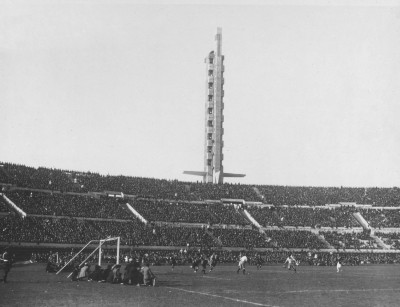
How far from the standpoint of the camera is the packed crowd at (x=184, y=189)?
201 ft

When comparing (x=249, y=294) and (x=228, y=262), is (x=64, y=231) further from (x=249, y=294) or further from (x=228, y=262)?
(x=249, y=294)

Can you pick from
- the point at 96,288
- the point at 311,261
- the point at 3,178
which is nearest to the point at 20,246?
the point at 3,178

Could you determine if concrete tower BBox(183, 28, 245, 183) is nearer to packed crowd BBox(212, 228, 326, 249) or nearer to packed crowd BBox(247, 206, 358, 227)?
packed crowd BBox(247, 206, 358, 227)

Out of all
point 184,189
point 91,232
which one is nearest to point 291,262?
point 91,232

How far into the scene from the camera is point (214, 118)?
76562 millimetres

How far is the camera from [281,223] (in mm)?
67750

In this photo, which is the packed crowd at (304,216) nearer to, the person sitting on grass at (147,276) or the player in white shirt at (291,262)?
the player in white shirt at (291,262)

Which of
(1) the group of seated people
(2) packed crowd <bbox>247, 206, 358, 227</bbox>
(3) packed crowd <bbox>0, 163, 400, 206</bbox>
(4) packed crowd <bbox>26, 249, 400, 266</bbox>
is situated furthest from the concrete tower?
(1) the group of seated people

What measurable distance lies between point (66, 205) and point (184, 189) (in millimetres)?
19023

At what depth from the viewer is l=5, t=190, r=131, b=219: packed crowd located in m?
54.8

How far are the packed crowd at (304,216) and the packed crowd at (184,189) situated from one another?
2274 millimetres

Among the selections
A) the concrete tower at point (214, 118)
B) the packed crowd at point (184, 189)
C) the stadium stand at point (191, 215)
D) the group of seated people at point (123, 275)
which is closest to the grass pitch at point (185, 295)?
the group of seated people at point (123, 275)

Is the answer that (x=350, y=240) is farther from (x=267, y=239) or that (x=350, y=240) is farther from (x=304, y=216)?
Result: (x=267, y=239)

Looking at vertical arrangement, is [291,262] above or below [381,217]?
below
